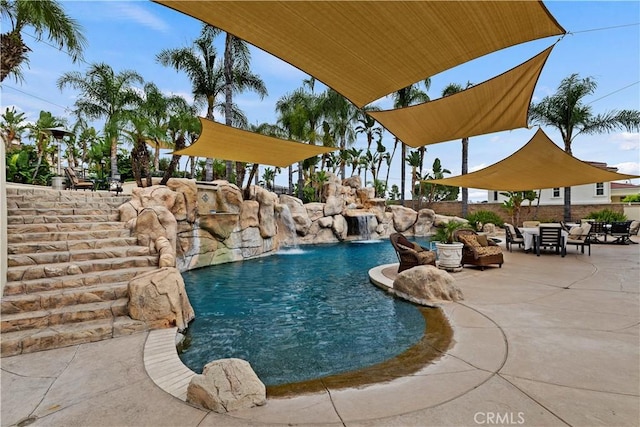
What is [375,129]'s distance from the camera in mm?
29531

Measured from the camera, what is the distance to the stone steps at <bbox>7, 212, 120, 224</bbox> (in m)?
5.68

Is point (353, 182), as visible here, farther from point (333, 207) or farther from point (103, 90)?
point (103, 90)

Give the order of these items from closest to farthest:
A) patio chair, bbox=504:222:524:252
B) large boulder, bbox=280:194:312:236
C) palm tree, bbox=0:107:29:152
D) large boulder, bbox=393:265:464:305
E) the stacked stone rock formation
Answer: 1. large boulder, bbox=393:265:464:305
2. the stacked stone rock formation
3. patio chair, bbox=504:222:524:252
4. large boulder, bbox=280:194:312:236
5. palm tree, bbox=0:107:29:152

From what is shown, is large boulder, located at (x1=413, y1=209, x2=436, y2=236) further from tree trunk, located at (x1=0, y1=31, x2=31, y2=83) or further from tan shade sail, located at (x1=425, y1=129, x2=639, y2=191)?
tree trunk, located at (x1=0, y1=31, x2=31, y2=83)

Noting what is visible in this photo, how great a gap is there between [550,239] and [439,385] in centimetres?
871

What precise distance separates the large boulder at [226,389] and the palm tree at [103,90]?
18.1m

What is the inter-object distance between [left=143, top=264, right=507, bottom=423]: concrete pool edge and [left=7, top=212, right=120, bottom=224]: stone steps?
169 inches

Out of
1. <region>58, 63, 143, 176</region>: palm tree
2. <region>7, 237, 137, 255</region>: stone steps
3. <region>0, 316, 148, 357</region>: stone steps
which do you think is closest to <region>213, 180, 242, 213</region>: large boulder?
<region>7, 237, 137, 255</region>: stone steps

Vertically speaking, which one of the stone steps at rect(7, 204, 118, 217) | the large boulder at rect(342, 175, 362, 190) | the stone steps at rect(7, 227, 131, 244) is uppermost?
the large boulder at rect(342, 175, 362, 190)

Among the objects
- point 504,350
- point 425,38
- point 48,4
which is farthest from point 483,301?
point 48,4

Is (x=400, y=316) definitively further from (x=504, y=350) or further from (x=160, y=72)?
(x=160, y=72)

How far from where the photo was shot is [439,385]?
2.47m

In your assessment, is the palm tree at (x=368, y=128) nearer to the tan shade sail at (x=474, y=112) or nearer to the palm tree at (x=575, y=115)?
the palm tree at (x=575, y=115)

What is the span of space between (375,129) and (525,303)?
26848 millimetres
